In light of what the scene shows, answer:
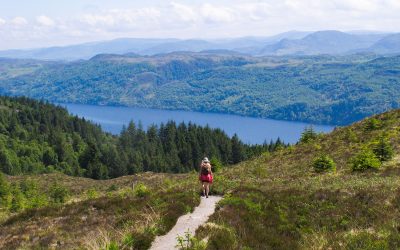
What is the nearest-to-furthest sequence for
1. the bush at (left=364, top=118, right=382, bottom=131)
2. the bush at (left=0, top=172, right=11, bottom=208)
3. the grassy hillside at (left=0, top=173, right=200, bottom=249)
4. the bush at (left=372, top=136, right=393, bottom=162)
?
the grassy hillside at (left=0, top=173, right=200, bottom=249) → the bush at (left=372, top=136, right=393, bottom=162) → the bush at (left=364, top=118, right=382, bottom=131) → the bush at (left=0, top=172, right=11, bottom=208)

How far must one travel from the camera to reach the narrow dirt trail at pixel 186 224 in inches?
572

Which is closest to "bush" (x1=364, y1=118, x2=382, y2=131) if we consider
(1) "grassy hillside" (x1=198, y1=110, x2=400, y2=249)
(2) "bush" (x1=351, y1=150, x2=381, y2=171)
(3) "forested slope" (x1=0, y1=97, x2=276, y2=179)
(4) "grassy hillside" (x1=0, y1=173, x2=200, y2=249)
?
(2) "bush" (x1=351, y1=150, x2=381, y2=171)

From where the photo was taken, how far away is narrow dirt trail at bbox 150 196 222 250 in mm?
14531

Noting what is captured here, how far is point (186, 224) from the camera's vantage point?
1714cm

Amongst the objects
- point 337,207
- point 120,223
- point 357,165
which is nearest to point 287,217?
point 337,207

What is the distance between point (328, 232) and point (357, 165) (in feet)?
62.5

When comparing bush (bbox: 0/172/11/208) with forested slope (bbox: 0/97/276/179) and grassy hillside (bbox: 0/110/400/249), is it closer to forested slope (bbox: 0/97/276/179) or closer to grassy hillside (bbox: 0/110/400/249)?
grassy hillside (bbox: 0/110/400/249)

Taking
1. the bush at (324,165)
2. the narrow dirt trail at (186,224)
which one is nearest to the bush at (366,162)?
the bush at (324,165)

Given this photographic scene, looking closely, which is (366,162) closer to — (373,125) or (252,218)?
(373,125)

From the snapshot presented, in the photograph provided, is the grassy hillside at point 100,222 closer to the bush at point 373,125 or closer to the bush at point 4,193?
the bush at point 4,193

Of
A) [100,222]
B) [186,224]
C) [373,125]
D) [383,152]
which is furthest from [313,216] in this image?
[373,125]

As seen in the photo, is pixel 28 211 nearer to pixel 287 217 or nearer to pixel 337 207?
pixel 287 217

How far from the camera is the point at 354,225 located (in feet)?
53.7

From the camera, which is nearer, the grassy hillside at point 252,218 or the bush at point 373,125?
the grassy hillside at point 252,218
